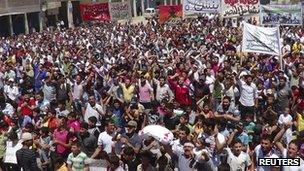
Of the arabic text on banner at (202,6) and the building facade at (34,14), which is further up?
the arabic text on banner at (202,6)

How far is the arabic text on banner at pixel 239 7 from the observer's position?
27.2m

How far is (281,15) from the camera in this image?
64.6 feet

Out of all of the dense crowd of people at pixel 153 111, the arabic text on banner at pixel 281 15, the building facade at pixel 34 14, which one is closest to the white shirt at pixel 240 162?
the dense crowd of people at pixel 153 111

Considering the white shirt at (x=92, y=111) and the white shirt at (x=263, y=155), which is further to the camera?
the white shirt at (x=92, y=111)

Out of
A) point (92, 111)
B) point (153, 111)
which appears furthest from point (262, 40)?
point (92, 111)

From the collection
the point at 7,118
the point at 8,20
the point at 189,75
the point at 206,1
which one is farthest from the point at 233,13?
the point at 8,20

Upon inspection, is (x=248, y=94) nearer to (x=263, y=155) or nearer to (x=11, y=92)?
(x=263, y=155)

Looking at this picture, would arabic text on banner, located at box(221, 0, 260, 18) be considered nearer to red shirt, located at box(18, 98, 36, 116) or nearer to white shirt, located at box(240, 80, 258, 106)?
white shirt, located at box(240, 80, 258, 106)

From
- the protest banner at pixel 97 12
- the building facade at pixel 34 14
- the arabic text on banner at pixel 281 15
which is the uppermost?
the arabic text on banner at pixel 281 15

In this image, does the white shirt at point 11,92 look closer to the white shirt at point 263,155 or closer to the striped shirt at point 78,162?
the striped shirt at point 78,162

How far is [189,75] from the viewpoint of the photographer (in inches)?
545

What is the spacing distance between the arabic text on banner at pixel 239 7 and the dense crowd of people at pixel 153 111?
6528 mm

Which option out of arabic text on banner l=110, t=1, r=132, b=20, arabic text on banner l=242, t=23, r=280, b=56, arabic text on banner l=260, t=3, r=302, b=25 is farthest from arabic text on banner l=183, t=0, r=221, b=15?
arabic text on banner l=242, t=23, r=280, b=56

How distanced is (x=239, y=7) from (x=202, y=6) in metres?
1.61
